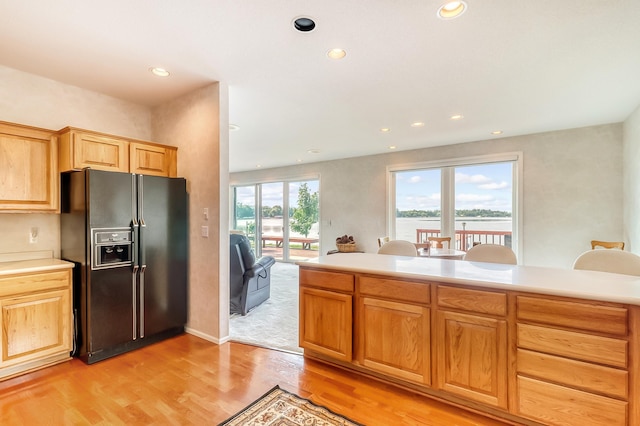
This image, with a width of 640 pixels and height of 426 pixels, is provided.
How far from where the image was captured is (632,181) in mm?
3705

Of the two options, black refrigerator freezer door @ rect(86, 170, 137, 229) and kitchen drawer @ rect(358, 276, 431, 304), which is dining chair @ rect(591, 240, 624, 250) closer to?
kitchen drawer @ rect(358, 276, 431, 304)

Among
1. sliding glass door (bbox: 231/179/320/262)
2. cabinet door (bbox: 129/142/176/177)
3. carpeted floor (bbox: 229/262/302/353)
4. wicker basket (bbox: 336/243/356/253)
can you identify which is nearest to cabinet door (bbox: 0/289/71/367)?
cabinet door (bbox: 129/142/176/177)

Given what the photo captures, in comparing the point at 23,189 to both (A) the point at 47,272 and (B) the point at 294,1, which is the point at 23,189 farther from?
(B) the point at 294,1

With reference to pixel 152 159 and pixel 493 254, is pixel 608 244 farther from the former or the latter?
pixel 152 159

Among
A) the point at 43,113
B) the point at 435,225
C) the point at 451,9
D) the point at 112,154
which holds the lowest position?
the point at 435,225

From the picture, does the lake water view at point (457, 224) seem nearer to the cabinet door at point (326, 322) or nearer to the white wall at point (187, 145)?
the cabinet door at point (326, 322)

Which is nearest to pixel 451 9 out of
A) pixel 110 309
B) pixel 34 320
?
pixel 110 309

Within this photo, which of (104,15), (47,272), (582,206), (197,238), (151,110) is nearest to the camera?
(104,15)

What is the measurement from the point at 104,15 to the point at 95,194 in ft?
4.57

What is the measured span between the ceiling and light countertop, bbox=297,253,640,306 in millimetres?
1709

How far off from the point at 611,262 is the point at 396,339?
1724 millimetres

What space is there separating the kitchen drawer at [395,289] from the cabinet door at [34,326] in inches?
102

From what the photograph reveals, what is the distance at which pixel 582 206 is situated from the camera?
4406 mm

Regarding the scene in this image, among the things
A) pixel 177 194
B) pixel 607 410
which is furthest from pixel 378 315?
pixel 177 194
